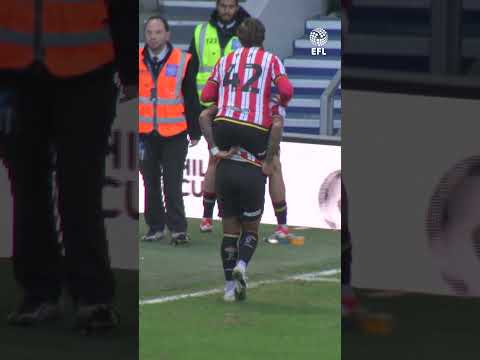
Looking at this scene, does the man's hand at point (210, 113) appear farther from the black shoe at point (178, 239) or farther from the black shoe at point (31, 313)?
the black shoe at point (31, 313)

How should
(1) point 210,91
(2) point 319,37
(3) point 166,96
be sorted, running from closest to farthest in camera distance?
1. (1) point 210,91
2. (3) point 166,96
3. (2) point 319,37

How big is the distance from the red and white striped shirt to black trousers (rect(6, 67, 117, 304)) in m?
4.26

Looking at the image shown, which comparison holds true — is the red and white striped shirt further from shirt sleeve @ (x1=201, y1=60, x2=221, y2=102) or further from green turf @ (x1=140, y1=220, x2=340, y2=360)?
green turf @ (x1=140, y1=220, x2=340, y2=360)

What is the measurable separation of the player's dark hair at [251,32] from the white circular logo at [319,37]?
7.94 m

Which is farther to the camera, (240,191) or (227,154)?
(227,154)

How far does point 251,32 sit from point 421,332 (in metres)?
4.87

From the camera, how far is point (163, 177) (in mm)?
10180

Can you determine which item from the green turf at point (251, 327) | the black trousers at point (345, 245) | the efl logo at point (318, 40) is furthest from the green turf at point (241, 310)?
the efl logo at point (318, 40)

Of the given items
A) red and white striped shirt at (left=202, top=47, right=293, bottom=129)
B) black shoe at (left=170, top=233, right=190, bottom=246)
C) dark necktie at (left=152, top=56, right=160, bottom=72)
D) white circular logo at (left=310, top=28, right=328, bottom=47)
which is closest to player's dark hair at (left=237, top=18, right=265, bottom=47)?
red and white striped shirt at (left=202, top=47, right=293, bottom=129)

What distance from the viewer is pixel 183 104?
1020 centimetres

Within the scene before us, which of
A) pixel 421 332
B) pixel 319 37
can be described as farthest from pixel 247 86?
pixel 319 37

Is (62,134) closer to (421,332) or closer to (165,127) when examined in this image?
(421,332)

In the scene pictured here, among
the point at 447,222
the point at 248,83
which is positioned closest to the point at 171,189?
the point at 248,83

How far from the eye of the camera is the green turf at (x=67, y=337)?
3295 millimetres
